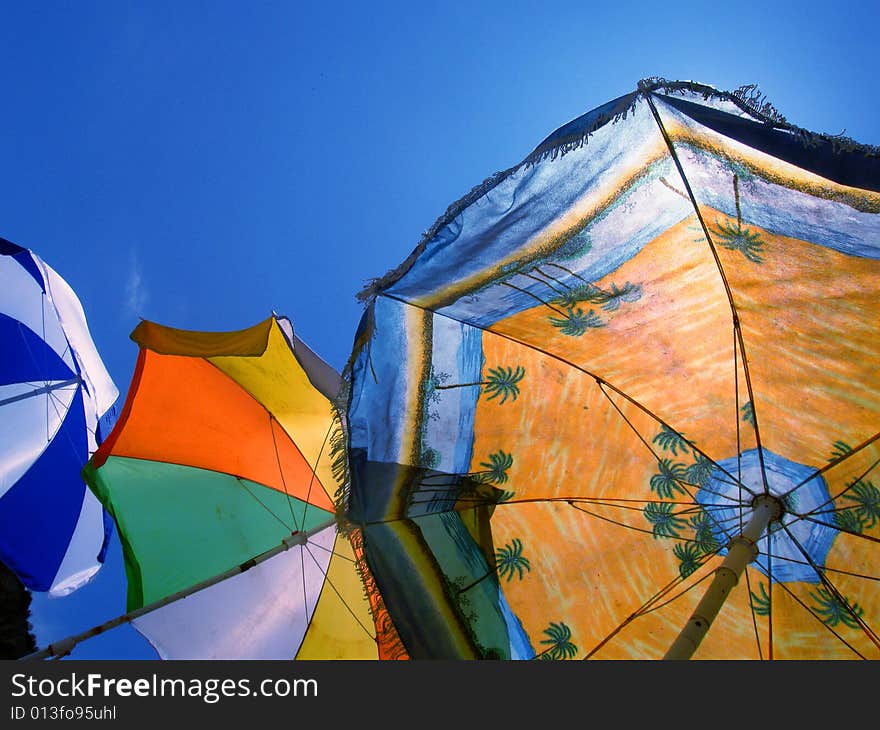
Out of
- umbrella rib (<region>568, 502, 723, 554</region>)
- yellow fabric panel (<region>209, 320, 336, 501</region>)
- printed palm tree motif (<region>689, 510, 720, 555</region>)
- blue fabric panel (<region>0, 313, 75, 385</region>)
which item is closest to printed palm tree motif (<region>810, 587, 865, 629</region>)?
printed palm tree motif (<region>689, 510, 720, 555</region>)

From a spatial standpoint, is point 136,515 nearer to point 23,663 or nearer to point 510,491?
point 23,663

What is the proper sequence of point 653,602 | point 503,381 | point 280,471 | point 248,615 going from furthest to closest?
point 280,471 < point 248,615 < point 653,602 < point 503,381

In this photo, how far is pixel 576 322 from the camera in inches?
117

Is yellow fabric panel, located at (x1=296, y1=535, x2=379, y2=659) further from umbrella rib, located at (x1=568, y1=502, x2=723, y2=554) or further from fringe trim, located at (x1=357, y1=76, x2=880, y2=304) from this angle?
fringe trim, located at (x1=357, y1=76, x2=880, y2=304)

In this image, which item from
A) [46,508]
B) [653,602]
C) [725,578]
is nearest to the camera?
[725,578]

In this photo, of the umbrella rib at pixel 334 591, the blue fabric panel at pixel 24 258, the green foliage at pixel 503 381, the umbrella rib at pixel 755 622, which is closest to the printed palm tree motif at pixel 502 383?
the green foliage at pixel 503 381

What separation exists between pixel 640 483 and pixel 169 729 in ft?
7.66

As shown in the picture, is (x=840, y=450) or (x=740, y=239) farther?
(x=840, y=450)

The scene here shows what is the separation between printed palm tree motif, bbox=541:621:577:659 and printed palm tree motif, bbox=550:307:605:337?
1442 mm

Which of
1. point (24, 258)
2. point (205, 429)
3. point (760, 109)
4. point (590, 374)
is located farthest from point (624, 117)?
point (24, 258)

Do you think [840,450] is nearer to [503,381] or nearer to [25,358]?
[503,381]

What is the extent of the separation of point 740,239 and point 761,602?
188cm

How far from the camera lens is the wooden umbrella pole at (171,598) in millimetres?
3584

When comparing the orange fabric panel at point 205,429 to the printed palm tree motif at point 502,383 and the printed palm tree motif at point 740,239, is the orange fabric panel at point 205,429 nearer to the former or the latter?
the printed palm tree motif at point 502,383
